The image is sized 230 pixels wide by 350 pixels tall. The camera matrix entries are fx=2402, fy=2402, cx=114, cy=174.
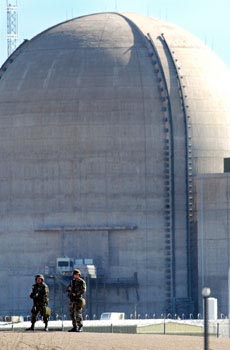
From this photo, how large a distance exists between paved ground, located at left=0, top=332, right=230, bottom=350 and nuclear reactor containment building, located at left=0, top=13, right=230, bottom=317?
209 ft

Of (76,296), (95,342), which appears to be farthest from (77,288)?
(95,342)

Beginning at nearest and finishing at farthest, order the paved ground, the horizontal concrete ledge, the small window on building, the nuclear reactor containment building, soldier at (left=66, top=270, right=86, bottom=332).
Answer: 1. the paved ground
2. soldier at (left=66, top=270, right=86, bottom=332)
3. the nuclear reactor containment building
4. the horizontal concrete ledge
5. the small window on building

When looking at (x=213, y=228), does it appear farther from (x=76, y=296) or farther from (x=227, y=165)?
(x=76, y=296)

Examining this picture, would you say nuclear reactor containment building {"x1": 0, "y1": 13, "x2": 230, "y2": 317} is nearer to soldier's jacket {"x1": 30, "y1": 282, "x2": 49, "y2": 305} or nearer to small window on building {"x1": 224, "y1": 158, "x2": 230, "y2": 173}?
small window on building {"x1": 224, "y1": 158, "x2": 230, "y2": 173}

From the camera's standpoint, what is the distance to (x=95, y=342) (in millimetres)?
69875

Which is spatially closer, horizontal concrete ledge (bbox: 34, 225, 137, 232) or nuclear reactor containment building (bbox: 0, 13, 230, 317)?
nuclear reactor containment building (bbox: 0, 13, 230, 317)

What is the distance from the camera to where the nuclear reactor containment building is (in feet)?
453

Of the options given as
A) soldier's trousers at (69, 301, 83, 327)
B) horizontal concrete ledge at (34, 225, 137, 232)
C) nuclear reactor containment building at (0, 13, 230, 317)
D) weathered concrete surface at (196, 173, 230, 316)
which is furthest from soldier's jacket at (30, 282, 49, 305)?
horizontal concrete ledge at (34, 225, 137, 232)

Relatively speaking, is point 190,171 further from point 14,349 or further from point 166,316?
point 14,349

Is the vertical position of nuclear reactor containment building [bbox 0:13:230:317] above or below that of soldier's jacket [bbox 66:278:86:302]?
below

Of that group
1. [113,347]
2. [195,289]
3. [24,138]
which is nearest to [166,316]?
[195,289]

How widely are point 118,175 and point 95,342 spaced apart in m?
68.8

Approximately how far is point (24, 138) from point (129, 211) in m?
7.42

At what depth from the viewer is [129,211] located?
139000mm
